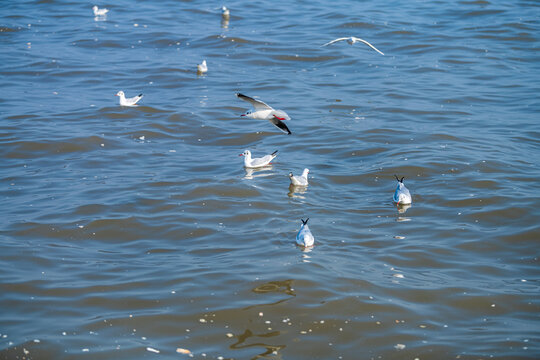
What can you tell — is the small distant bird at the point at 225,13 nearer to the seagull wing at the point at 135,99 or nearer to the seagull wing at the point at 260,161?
the seagull wing at the point at 135,99

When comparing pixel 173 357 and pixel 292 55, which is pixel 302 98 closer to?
pixel 292 55

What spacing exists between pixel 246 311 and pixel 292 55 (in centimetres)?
1578

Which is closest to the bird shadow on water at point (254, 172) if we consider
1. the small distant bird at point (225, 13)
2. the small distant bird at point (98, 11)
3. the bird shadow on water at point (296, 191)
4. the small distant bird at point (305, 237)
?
the bird shadow on water at point (296, 191)

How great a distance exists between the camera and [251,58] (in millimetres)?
23688

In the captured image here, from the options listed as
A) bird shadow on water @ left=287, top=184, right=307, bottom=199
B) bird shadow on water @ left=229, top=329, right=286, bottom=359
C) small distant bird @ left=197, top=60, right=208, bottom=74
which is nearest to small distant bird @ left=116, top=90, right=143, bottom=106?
small distant bird @ left=197, top=60, right=208, bottom=74

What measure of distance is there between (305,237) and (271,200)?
8.29 ft

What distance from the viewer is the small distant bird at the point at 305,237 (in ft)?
34.9

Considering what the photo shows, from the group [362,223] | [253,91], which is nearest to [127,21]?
[253,91]

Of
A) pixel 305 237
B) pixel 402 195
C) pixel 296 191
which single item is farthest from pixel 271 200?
pixel 305 237

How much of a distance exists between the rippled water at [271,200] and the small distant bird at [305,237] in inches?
6.0

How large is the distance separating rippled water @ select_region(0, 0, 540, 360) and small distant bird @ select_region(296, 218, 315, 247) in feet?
0.50

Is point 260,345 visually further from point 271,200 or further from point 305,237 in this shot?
point 271,200

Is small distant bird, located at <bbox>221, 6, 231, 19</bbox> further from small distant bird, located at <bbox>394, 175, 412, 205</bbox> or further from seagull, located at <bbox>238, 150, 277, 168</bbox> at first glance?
small distant bird, located at <bbox>394, 175, 412, 205</bbox>

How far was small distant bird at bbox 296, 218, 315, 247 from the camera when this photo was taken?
1062 cm
